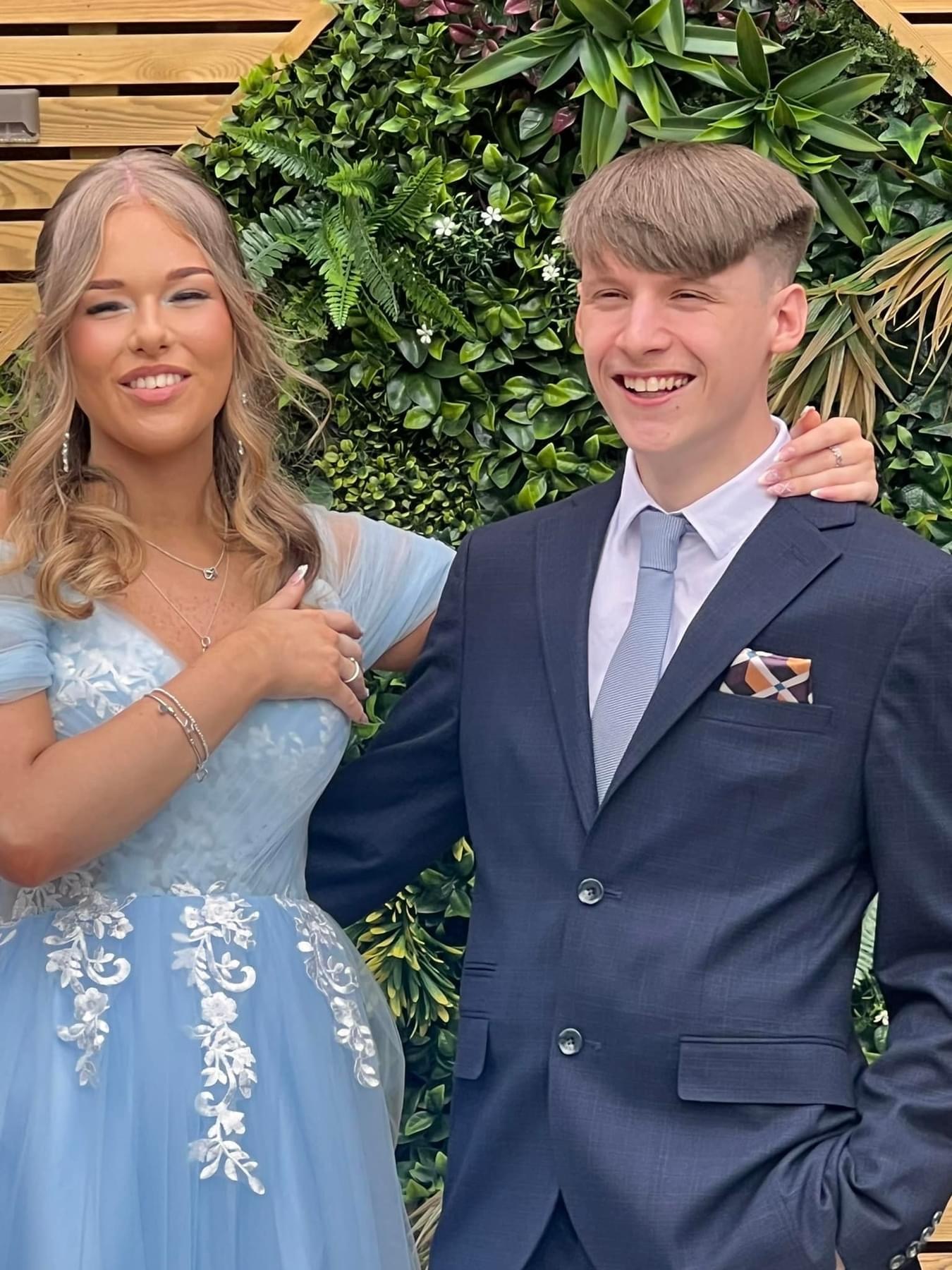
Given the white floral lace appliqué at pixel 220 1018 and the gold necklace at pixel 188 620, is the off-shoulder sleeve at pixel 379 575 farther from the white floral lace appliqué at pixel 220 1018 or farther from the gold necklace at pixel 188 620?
the white floral lace appliqué at pixel 220 1018

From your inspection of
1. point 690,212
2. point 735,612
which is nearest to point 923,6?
point 690,212

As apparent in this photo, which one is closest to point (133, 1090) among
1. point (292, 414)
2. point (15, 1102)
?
point (15, 1102)

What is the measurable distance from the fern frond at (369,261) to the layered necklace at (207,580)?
3.13ft

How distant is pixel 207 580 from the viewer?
6.97ft

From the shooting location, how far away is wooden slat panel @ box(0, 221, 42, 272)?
3.08 m

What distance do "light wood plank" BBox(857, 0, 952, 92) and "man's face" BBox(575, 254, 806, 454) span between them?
4.66 ft

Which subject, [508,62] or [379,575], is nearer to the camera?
[379,575]

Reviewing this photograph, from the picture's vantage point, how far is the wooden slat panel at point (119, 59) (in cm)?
307

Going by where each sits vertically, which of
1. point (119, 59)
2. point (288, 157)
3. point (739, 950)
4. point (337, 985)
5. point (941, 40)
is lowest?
point (337, 985)

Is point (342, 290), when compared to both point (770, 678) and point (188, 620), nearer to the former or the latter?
point (188, 620)

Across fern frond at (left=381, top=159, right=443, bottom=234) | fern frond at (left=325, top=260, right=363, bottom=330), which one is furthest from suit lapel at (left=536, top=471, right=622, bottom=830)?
fern frond at (left=381, top=159, right=443, bottom=234)

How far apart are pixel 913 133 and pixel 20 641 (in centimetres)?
200

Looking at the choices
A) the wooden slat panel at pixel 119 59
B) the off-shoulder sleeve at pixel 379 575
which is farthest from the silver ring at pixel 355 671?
the wooden slat panel at pixel 119 59

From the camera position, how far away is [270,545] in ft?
7.10
